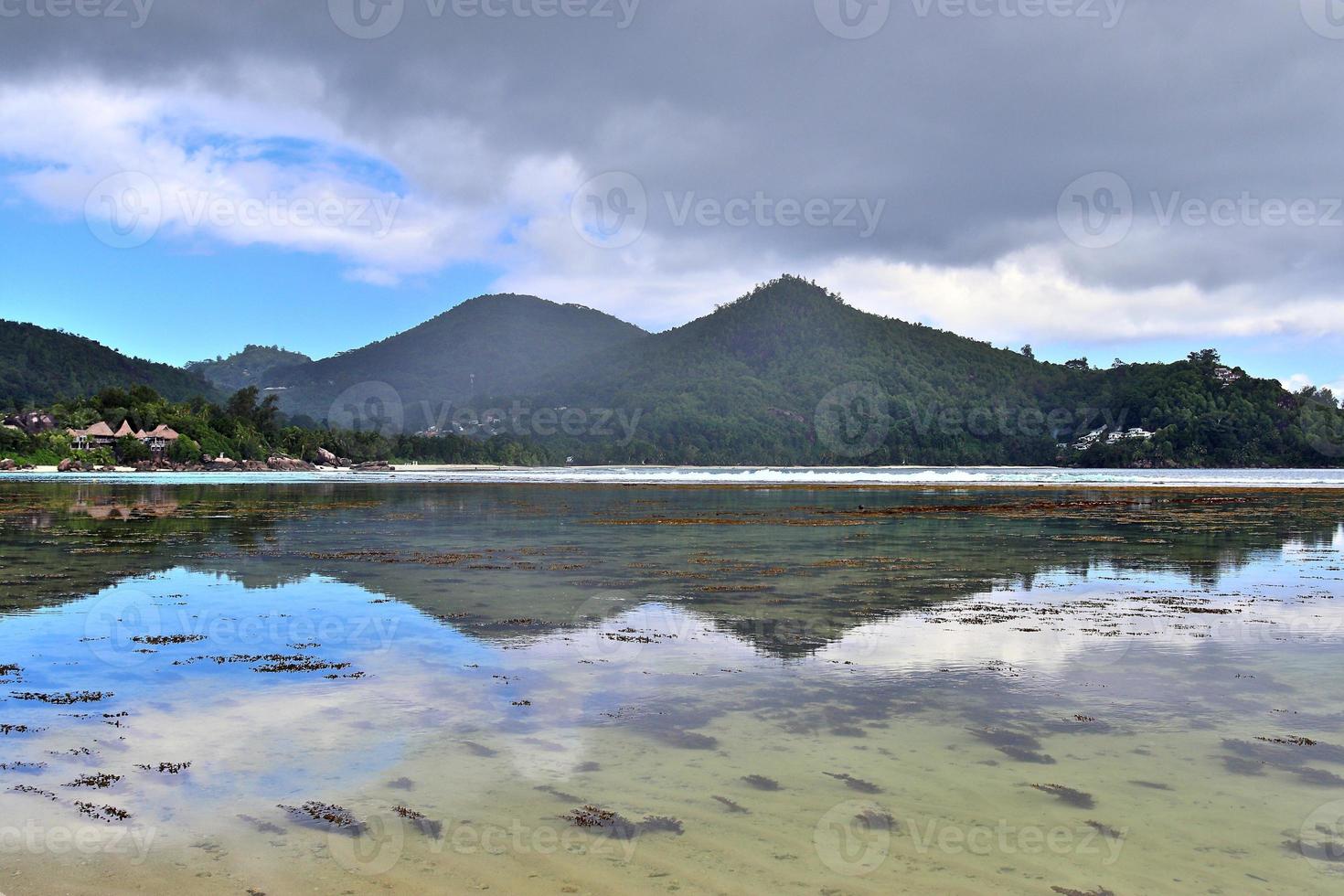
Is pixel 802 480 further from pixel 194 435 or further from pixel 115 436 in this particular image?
pixel 115 436

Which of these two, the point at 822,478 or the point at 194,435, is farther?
the point at 194,435

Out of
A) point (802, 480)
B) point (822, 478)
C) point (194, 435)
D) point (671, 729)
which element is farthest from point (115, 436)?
point (671, 729)

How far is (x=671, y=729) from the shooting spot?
32.0 feet

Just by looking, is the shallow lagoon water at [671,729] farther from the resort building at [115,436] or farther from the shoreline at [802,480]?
the resort building at [115,436]

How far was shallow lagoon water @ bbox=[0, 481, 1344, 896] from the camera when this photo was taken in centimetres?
659

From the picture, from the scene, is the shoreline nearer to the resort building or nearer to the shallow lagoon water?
the resort building

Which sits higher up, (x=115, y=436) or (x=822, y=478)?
(x=115, y=436)

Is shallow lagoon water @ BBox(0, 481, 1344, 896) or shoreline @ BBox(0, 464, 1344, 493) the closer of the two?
shallow lagoon water @ BBox(0, 481, 1344, 896)

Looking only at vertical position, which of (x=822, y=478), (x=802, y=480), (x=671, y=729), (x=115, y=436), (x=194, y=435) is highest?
(x=194, y=435)

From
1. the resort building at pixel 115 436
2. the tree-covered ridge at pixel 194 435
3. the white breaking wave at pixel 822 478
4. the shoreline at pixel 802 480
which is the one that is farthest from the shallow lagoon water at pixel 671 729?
the resort building at pixel 115 436

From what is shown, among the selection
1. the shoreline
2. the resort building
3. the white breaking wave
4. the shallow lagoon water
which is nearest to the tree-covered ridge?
the resort building

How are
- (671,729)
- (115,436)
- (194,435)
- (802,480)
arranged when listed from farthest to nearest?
1. (194,435)
2. (115,436)
3. (802,480)
4. (671,729)

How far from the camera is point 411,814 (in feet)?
24.1

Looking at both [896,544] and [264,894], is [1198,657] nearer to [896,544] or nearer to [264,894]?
[264,894]
